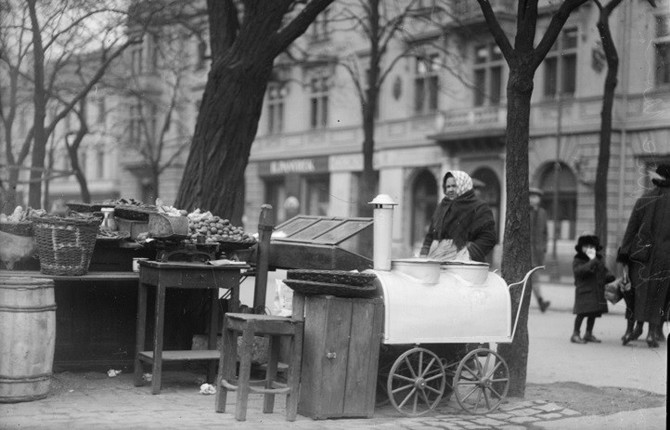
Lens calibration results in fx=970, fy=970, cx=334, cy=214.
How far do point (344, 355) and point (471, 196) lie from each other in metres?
2.67

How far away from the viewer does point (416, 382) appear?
733 cm

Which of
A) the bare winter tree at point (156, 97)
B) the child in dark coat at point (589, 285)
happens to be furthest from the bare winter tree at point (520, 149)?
the bare winter tree at point (156, 97)

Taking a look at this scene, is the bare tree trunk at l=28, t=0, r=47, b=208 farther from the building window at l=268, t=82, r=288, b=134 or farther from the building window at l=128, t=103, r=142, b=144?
the building window at l=268, t=82, r=288, b=134

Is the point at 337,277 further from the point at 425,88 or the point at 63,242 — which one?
the point at 425,88

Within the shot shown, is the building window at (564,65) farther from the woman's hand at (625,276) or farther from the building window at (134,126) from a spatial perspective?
the woman's hand at (625,276)

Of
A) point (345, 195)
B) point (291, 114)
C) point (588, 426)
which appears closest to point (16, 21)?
point (588, 426)

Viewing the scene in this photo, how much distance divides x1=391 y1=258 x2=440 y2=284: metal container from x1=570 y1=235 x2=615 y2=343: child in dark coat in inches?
243

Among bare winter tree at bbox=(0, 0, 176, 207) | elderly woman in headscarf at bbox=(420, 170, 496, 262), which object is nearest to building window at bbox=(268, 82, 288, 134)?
bare winter tree at bbox=(0, 0, 176, 207)

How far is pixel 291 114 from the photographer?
45.0m

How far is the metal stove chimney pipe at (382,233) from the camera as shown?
753 centimetres

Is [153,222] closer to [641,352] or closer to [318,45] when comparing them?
[641,352]

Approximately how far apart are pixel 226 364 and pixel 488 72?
3071cm

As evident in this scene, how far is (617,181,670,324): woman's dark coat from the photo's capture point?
11367mm

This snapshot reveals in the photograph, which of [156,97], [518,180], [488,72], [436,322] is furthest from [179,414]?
[488,72]
